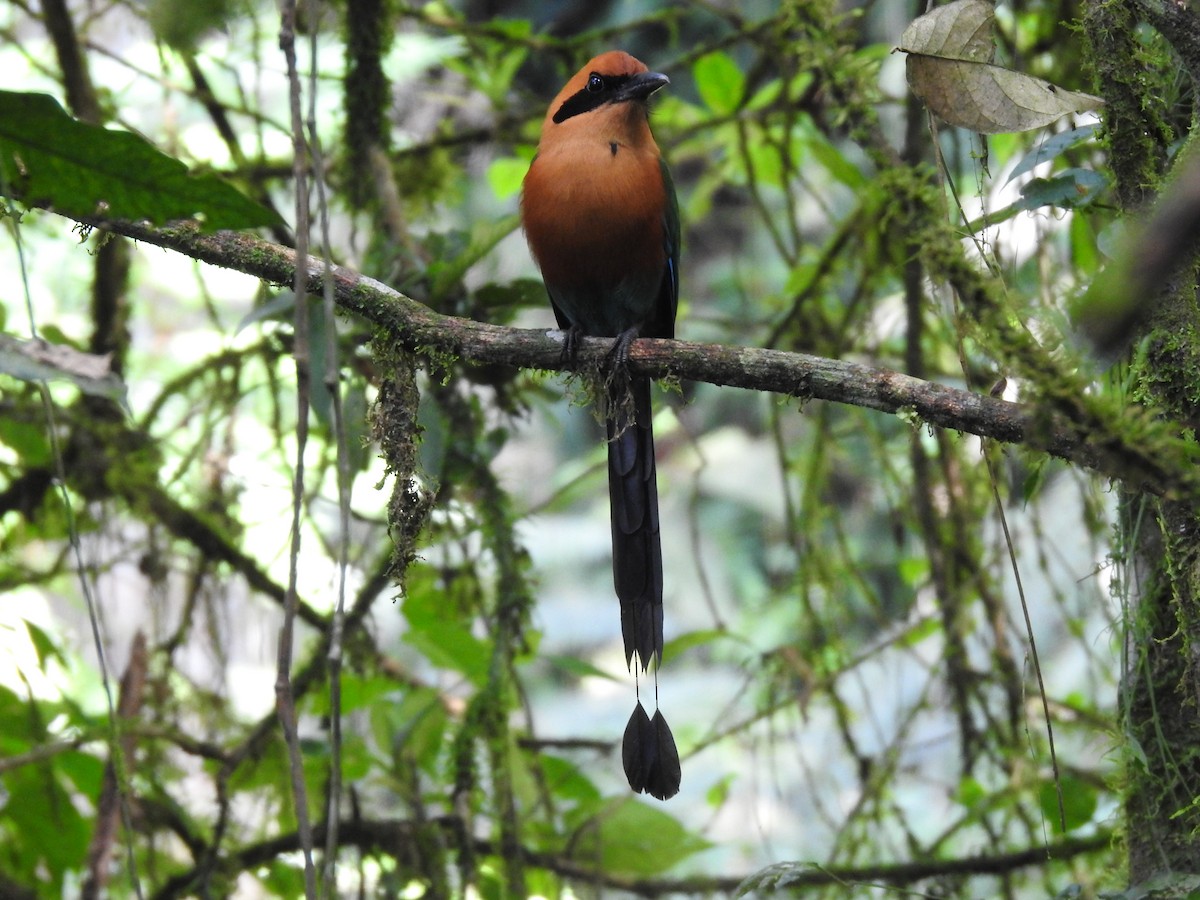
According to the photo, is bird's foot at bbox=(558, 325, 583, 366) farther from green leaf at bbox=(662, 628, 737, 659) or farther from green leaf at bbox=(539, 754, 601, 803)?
green leaf at bbox=(539, 754, 601, 803)

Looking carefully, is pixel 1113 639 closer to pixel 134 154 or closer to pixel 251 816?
pixel 134 154

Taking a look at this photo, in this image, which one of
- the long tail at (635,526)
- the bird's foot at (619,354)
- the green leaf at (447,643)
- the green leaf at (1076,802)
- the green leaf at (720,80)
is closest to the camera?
the bird's foot at (619,354)

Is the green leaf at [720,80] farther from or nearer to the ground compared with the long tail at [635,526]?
farther from the ground

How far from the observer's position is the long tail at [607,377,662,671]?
241cm

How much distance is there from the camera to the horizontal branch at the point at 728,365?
4.44ft

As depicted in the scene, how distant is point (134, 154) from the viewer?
1364 millimetres

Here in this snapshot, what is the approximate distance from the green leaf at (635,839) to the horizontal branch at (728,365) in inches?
50.7

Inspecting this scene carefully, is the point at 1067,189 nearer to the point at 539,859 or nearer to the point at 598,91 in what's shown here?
the point at 598,91

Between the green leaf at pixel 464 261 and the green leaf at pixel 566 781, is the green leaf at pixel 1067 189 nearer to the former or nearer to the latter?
the green leaf at pixel 464 261

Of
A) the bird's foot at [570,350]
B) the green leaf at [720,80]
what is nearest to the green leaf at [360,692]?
the bird's foot at [570,350]

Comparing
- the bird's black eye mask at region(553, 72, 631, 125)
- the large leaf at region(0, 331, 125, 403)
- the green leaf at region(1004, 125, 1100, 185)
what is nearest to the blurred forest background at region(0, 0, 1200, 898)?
the green leaf at region(1004, 125, 1100, 185)

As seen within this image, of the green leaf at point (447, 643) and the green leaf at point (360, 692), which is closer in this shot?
the green leaf at point (447, 643)

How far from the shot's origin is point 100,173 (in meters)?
1.40

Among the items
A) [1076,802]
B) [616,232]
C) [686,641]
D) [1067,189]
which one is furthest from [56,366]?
[1076,802]
